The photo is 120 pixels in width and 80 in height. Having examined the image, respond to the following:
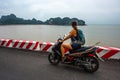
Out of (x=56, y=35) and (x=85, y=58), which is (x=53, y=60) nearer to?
(x=85, y=58)

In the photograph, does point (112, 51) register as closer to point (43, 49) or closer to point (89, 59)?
point (89, 59)

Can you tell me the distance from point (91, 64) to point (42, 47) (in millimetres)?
4379

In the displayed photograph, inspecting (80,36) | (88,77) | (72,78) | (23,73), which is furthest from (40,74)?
(80,36)

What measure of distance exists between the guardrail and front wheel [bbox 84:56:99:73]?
2078 millimetres

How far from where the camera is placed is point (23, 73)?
5707 mm

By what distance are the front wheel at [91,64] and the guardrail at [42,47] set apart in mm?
2078

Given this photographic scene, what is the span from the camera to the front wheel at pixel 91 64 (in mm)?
5715

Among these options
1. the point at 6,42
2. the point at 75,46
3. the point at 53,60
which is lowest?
the point at 6,42

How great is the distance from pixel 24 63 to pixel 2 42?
512cm

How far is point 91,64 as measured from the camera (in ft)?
19.1

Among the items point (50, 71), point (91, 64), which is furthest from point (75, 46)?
point (50, 71)

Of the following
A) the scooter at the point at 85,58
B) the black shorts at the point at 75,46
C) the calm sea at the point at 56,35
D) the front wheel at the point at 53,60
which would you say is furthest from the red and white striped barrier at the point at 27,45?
the black shorts at the point at 75,46

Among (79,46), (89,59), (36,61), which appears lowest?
(36,61)

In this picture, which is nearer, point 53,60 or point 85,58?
point 85,58
